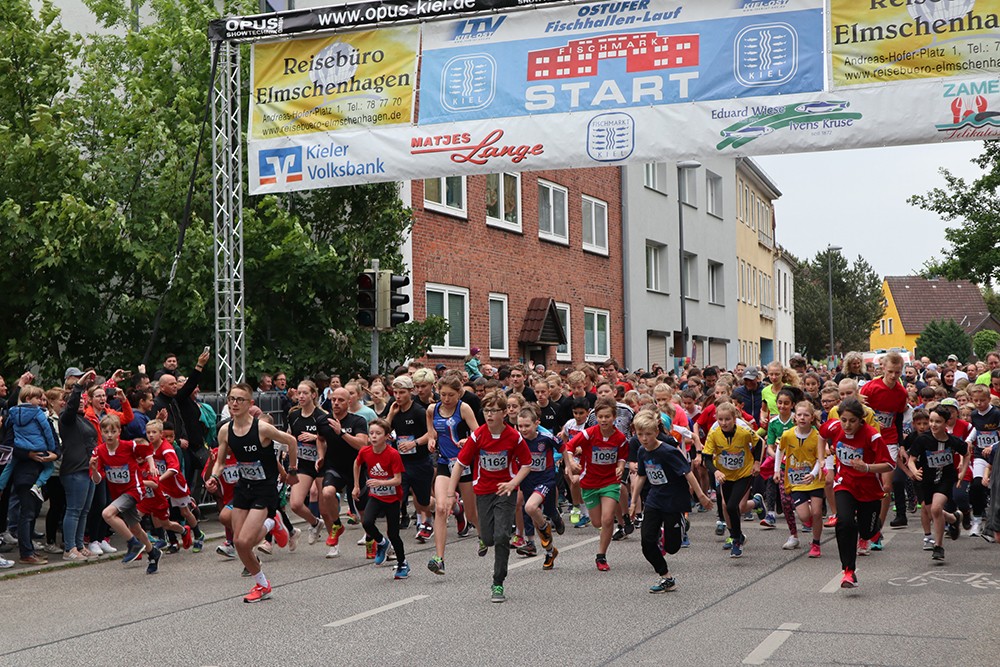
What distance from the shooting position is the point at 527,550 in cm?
1284

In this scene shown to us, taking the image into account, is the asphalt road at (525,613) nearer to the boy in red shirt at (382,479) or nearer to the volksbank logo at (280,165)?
the boy in red shirt at (382,479)

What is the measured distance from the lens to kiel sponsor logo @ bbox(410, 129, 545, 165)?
1518 centimetres

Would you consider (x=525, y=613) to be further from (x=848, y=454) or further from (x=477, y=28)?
(x=477, y=28)

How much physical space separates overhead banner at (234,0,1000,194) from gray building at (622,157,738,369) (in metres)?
18.1

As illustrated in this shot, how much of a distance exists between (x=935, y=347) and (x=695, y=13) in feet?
241

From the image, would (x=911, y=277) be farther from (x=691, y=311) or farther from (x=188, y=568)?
(x=188, y=568)

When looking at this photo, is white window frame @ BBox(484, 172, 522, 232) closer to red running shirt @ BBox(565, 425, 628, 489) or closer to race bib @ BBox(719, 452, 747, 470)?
race bib @ BBox(719, 452, 747, 470)

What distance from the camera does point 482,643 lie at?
26.9ft

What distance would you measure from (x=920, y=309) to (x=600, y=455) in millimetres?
106559

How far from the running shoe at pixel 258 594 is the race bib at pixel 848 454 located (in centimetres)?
495

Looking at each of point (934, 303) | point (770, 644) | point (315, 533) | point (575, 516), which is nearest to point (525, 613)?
point (770, 644)

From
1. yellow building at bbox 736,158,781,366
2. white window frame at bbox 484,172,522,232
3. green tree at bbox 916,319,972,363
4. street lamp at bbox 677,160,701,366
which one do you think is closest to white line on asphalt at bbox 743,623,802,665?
white window frame at bbox 484,172,522,232

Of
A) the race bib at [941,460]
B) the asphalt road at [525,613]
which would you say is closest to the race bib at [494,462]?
the asphalt road at [525,613]

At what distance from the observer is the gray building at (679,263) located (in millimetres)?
37500
